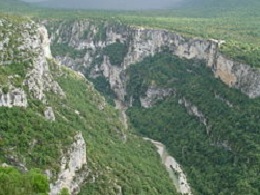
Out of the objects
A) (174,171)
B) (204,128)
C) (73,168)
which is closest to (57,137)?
(73,168)

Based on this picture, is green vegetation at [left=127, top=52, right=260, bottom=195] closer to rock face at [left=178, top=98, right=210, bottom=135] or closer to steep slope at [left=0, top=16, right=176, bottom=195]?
rock face at [left=178, top=98, right=210, bottom=135]

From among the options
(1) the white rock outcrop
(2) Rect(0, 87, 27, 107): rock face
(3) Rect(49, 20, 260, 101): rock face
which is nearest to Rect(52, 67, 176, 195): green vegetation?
(1) the white rock outcrop

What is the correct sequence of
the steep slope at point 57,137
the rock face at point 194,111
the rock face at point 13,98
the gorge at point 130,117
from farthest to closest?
the rock face at point 194,111, the rock face at point 13,98, the gorge at point 130,117, the steep slope at point 57,137

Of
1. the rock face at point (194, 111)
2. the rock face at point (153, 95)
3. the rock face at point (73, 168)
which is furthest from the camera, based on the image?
the rock face at point (153, 95)

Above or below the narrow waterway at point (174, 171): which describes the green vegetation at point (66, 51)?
above

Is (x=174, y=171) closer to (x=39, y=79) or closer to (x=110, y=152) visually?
(x=110, y=152)

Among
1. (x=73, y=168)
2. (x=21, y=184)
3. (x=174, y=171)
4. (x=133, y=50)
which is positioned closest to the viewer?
(x=21, y=184)

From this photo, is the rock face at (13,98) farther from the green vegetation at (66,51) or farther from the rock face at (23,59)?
the green vegetation at (66,51)

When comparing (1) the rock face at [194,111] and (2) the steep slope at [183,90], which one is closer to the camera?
(2) the steep slope at [183,90]

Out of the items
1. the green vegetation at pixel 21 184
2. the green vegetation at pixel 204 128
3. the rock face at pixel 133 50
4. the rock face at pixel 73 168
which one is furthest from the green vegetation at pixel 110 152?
the green vegetation at pixel 21 184
